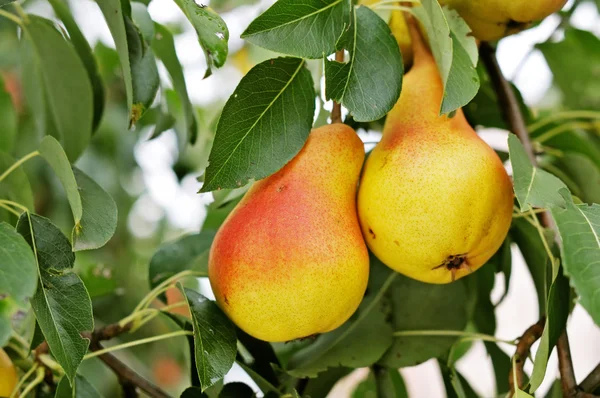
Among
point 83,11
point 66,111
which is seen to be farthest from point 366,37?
point 83,11

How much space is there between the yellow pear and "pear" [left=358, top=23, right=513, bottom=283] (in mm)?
298

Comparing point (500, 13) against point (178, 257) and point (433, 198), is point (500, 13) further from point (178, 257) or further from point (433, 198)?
point (178, 257)

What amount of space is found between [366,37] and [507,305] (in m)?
2.39

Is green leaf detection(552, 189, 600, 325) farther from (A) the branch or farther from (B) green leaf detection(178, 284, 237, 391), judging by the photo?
(B) green leaf detection(178, 284, 237, 391)

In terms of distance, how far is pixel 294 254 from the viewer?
47cm

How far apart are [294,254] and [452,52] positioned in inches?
6.6

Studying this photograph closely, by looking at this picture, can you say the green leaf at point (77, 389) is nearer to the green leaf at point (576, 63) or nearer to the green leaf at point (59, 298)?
the green leaf at point (59, 298)

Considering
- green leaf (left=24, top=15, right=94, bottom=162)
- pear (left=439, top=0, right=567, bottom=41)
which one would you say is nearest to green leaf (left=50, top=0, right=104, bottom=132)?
green leaf (left=24, top=15, right=94, bottom=162)

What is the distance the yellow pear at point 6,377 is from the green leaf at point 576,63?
660 mm

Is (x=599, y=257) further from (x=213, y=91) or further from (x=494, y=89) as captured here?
(x=213, y=91)

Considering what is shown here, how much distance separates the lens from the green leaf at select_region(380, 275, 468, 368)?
0.63m

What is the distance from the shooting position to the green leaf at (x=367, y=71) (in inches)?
18.5

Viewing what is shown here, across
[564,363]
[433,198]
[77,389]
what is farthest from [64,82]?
[564,363]

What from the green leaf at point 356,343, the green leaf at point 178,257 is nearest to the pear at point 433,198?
the green leaf at point 356,343
